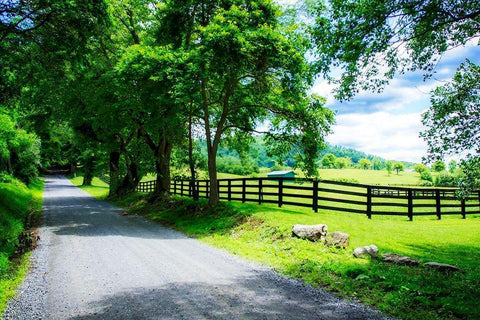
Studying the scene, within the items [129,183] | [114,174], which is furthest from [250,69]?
[114,174]

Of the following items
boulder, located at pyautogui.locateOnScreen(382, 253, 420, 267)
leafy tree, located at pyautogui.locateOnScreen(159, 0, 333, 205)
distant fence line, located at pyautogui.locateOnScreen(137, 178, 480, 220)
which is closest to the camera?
boulder, located at pyautogui.locateOnScreen(382, 253, 420, 267)

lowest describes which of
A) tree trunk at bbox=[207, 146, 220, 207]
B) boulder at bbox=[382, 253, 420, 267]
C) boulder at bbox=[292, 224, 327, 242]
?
boulder at bbox=[382, 253, 420, 267]

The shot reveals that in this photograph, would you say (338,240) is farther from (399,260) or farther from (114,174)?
(114,174)

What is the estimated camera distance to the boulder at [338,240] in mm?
7754

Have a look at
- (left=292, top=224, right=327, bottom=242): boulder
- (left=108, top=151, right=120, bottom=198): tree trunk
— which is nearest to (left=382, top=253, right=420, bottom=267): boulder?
(left=292, top=224, right=327, bottom=242): boulder

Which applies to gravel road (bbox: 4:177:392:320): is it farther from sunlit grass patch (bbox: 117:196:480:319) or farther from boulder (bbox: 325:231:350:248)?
boulder (bbox: 325:231:350:248)

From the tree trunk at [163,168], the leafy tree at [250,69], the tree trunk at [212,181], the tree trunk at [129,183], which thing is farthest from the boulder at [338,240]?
the tree trunk at [129,183]

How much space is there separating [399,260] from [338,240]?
1.58 m

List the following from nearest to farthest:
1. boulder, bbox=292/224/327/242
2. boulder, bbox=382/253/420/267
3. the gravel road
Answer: the gravel road < boulder, bbox=382/253/420/267 < boulder, bbox=292/224/327/242

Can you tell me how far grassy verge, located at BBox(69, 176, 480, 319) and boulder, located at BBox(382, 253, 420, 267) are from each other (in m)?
0.23

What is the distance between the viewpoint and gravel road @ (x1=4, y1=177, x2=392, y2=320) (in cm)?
433

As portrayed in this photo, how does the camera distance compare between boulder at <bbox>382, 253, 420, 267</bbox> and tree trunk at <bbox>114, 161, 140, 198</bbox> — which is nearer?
boulder at <bbox>382, 253, 420, 267</bbox>

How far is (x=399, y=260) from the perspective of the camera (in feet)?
21.4

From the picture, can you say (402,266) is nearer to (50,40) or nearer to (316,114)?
(316,114)
